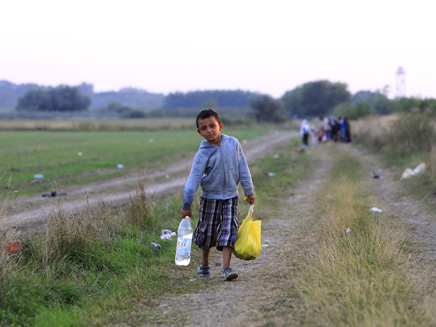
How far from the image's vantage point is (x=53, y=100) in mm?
123875

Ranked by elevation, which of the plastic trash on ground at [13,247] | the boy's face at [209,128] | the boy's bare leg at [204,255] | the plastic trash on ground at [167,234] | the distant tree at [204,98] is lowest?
the plastic trash on ground at [167,234]

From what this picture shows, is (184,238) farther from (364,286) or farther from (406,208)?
(406,208)

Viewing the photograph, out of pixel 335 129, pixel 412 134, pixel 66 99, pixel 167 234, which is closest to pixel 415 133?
pixel 412 134

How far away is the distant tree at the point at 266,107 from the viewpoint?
89.4m

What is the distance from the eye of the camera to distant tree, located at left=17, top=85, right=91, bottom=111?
403 feet

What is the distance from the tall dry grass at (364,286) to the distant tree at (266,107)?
84016mm

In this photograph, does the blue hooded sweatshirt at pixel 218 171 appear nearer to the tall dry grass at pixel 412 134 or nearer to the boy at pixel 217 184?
the boy at pixel 217 184

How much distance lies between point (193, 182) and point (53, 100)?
417 ft

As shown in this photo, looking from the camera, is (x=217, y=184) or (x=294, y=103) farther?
(x=294, y=103)

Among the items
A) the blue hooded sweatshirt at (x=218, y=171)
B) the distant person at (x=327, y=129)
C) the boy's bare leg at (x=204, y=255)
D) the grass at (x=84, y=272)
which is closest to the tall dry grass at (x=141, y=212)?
the grass at (x=84, y=272)

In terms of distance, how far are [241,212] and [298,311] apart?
5142 mm

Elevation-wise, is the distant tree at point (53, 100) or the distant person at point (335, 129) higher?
the distant tree at point (53, 100)

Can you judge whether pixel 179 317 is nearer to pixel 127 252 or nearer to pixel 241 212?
pixel 127 252

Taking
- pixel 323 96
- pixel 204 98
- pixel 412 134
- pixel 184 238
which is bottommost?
pixel 184 238
